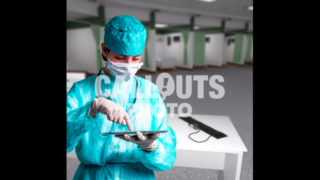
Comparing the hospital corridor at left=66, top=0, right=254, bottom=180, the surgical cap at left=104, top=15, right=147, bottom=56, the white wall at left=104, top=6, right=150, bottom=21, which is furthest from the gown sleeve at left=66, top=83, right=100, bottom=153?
the white wall at left=104, top=6, right=150, bottom=21

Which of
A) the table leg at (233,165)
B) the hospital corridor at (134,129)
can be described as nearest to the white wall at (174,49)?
the hospital corridor at (134,129)

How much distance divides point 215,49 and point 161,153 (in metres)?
11.9

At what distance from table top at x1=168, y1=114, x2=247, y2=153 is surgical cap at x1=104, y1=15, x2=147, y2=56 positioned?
745mm

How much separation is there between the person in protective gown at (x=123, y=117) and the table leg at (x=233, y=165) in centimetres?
57

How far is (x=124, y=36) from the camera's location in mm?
762

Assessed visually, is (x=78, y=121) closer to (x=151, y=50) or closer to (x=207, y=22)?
(x=151, y=50)

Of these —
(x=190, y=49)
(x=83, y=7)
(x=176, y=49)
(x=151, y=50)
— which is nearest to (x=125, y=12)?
Result: (x=83, y=7)

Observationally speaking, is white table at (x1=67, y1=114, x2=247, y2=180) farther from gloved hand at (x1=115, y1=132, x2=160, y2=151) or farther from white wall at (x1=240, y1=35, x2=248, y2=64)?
white wall at (x1=240, y1=35, x2=248, y2=64)

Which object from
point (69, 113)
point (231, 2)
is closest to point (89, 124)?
point (69, 113)

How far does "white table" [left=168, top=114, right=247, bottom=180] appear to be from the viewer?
1191 mm

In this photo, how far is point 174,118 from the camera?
1.68 metres

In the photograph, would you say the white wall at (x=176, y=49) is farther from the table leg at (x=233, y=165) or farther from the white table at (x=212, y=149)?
the table leg at (x=233, y=165)

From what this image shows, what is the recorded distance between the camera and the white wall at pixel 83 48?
8000mm
